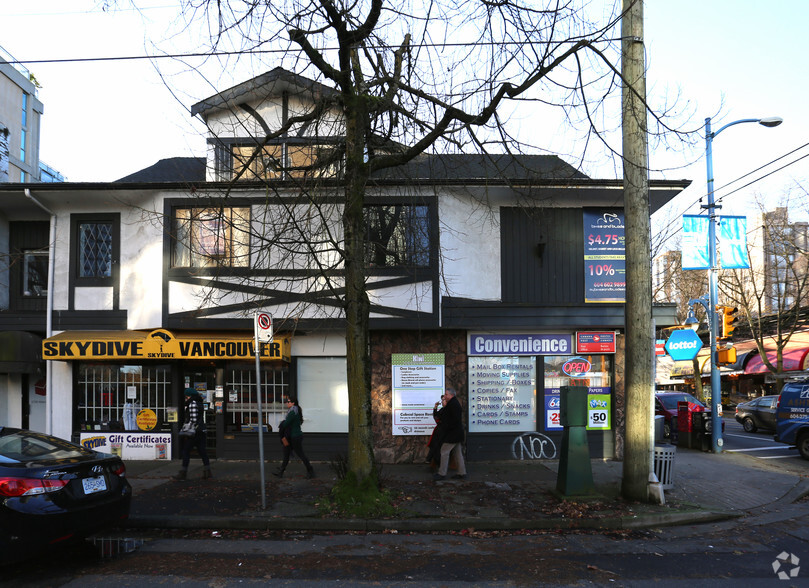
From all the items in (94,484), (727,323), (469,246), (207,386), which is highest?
(469,246)

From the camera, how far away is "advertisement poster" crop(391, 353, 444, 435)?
12.0 metres

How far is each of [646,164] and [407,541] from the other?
6.35 meters

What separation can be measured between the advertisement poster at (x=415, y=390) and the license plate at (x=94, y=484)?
256 inches

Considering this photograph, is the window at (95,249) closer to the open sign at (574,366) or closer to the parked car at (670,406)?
the open sign at (574,366)

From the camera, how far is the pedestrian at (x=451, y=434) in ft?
33.1

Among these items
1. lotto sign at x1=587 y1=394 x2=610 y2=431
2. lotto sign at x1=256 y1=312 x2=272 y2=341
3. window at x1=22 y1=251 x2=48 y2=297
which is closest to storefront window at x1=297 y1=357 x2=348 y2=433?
lotto sign at x1=256 y1=312 x2=272 y2=341

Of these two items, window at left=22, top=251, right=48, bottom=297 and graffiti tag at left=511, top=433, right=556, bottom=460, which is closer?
graffiti tag at left=511, top=433, right=556, bottom=460

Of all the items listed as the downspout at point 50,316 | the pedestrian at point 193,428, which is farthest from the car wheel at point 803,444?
the downspout at point 50,316

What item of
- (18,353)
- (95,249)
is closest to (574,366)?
(95,249)

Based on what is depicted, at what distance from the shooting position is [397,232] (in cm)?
1181

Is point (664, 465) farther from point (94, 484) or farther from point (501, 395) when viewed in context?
point (94, 484)

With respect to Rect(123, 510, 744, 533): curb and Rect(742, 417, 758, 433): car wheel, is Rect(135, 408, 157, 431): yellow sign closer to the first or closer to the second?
Rect(123, 510, 744, 533): curb

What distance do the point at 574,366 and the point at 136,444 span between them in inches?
372

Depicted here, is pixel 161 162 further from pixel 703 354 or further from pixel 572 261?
pixel 703 354
